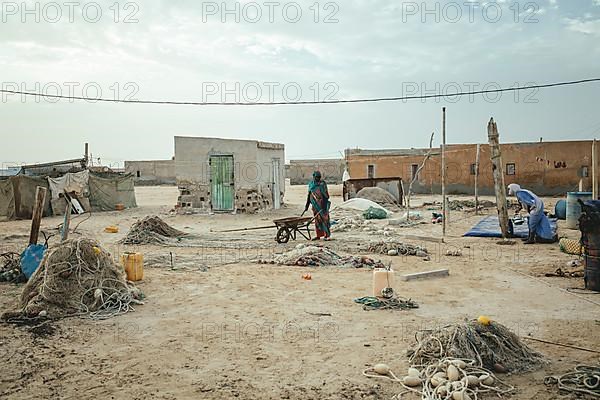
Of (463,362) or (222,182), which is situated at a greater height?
(222,182)

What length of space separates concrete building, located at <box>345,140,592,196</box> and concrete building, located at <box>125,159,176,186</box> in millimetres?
25636

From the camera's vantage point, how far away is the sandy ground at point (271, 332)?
4602 mm

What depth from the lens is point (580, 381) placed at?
443cm

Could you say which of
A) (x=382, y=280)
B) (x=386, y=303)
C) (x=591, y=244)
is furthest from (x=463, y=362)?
(x=591, y=244)

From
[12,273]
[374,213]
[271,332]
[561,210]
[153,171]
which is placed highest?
[153,171]

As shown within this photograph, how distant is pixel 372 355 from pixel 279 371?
960mm

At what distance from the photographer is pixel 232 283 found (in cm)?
863

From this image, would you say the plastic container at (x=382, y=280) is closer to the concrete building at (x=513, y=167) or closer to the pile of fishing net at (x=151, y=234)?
the pile of fishing net at (x=151, y=234)

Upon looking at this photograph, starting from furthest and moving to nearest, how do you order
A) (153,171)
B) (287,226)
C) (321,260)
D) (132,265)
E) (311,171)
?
(153,171) → (311,171) → (287,226) → (321,260) → (132,265)

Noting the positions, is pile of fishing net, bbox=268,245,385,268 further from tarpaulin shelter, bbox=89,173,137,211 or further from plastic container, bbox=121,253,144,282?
tarpaulin shelter, bbox=89,173,137,211

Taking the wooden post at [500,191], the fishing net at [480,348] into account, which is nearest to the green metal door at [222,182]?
the wooden post at [500,191]

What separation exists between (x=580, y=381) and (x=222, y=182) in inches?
708

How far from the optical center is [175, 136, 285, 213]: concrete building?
21.1 metres

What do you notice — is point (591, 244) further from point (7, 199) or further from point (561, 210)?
point (7, 199)
